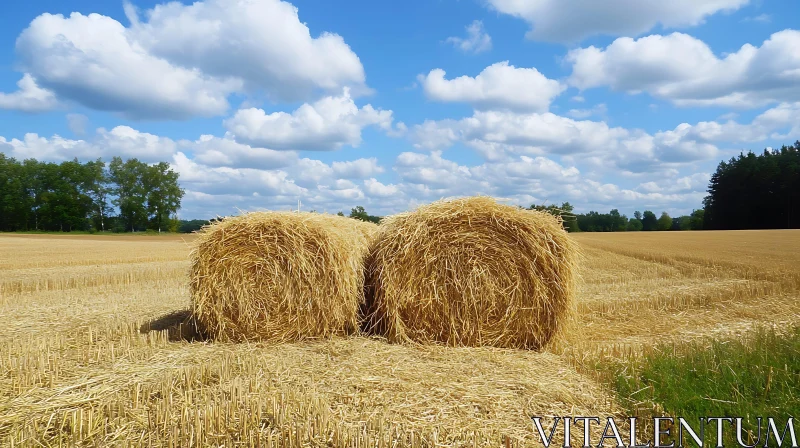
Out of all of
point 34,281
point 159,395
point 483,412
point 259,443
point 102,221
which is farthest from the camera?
point 102,221

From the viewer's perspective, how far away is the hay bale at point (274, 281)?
6.07 meters

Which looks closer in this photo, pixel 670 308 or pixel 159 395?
pixel 159 395

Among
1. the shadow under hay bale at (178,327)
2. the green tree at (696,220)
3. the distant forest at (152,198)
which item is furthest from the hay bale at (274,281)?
the green tree at (696,220)

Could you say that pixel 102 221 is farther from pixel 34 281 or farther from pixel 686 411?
pixel 686 411

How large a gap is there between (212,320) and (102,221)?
2669 inches

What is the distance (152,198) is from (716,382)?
70.7 m

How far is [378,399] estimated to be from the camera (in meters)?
3.99

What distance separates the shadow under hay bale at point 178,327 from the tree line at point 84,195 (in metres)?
61.2

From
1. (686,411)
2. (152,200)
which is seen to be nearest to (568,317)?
(686,411)

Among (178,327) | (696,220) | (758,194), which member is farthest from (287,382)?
(696,220)

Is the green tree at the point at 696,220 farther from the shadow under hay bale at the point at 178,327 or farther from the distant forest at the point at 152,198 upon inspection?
the shadow under hay bale at the point at 178,327

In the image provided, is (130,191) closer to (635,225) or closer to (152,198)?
(152,198)

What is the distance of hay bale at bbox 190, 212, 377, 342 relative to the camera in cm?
607

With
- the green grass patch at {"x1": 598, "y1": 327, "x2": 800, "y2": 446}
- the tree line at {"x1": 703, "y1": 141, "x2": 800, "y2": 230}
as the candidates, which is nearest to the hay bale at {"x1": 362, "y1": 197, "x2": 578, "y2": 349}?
the green grass patch at {"x1": 598, "y1": 327, "x2": 800, "y2": 446}
